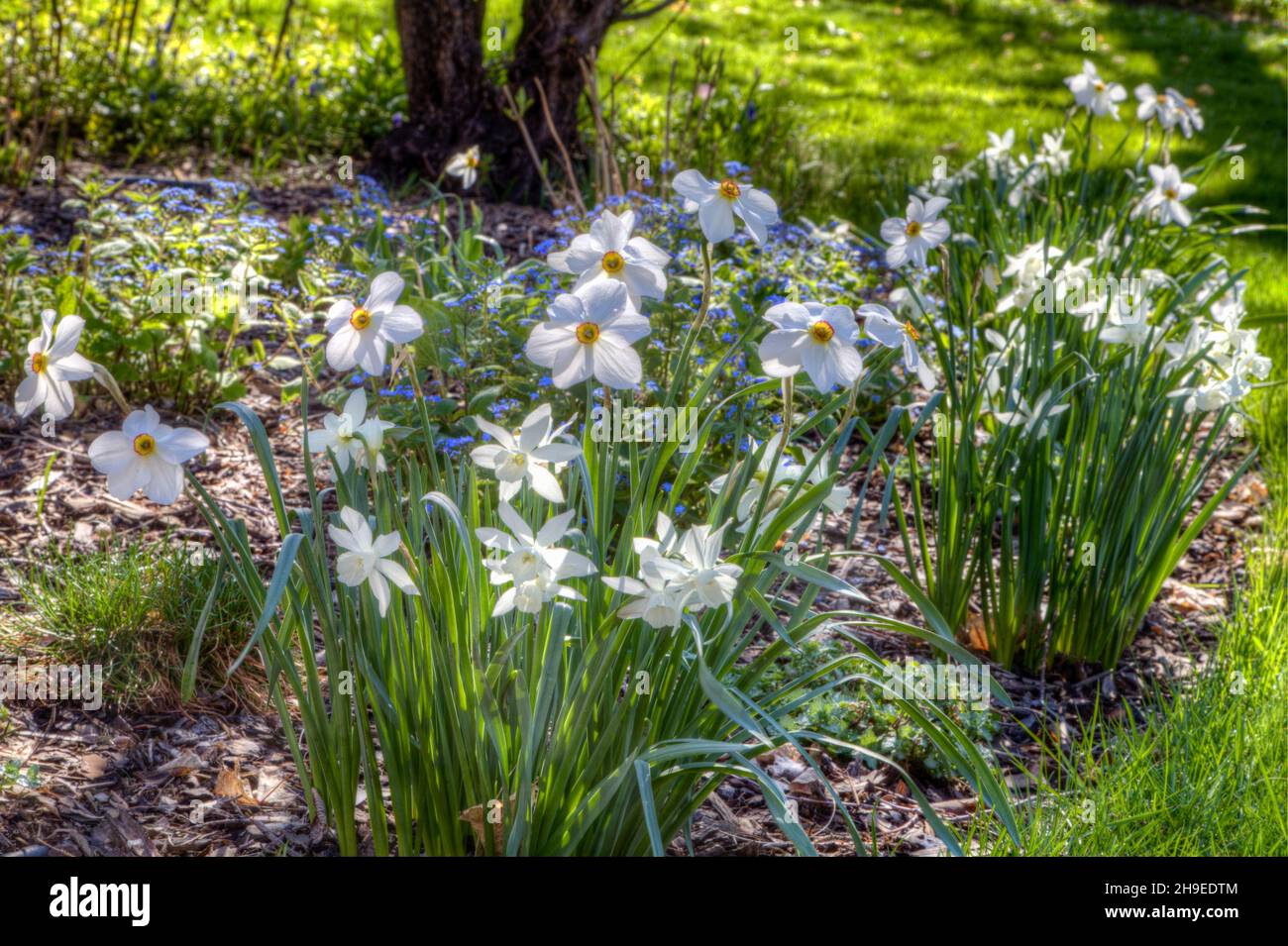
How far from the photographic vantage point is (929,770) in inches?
94.0

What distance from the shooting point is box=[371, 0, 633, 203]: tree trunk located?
537 centimetres

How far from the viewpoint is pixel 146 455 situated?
1.43 m

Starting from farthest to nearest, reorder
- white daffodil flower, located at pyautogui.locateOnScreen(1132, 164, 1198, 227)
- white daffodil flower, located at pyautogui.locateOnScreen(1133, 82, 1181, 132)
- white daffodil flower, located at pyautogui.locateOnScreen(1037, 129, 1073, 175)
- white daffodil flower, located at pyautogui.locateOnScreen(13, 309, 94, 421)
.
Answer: white daffodil flower, located at pyautogui.locateOnScreen(1037, 129, 1073, 175)
white daffodil flower, located at pyautogui.locateOnScreen(1133, 82, 1181, 132)
white daffodil flower, located at pyautogui.locateOnScreen(1132, 164, 1198, 227)
white daffodil flower, located at pyautogui.locateOnScreen(13, 309, 94, 421)

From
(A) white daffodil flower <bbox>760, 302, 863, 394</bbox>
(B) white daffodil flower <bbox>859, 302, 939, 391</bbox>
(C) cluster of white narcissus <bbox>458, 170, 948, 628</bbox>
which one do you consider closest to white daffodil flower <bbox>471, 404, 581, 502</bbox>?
(C) cluster of white narcissus <bbox>458, 170, 948, 628</bbox>

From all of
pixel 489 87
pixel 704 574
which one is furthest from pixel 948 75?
pixel 704 574

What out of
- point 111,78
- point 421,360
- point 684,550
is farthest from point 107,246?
point 111,78

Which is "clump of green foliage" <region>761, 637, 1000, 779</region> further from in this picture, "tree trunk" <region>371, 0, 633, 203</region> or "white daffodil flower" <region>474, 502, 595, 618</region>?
"tree trunk" <region>371, 0, 633, 203</region>

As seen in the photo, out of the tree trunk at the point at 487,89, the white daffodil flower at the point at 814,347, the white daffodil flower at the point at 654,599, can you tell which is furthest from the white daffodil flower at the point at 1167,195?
the tree trunk at the point at 487,89

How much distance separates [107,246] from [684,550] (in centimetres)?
244

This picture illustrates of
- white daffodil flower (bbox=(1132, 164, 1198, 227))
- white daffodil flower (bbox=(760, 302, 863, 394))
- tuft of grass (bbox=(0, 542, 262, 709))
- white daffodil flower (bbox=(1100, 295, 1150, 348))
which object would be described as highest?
white daffodil flower (bbox=(1132, 164, 1198, 227))

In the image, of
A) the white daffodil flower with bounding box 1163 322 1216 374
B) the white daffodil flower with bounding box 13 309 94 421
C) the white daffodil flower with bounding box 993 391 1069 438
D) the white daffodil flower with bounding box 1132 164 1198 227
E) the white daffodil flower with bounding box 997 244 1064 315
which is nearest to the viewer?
the white daffodil flower with bounding box 13 309 94 421

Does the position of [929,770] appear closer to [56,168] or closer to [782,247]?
[782,247]

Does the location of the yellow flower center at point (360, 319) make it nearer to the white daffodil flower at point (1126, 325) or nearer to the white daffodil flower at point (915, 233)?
the white daffodil flower at point (915, 233)

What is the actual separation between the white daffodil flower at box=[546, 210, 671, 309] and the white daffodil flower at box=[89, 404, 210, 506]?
0.56 meters
